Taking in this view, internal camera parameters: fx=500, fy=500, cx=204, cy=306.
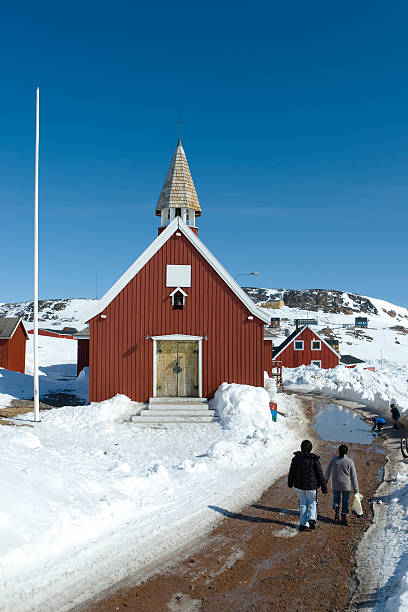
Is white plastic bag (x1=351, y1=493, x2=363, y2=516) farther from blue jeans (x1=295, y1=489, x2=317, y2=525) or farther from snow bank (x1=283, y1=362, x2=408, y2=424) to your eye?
snow bank (x1=283, y1=362, x2=408, y2=424)

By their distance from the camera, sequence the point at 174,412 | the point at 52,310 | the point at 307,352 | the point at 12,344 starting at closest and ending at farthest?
the point at 174,412
the point at 12,344
the point at 307,352
the point at 52,310

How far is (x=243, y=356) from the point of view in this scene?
20.4m

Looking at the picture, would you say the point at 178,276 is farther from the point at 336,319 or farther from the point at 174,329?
the point at 336,319

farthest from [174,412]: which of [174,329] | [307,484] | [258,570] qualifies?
[258,570]

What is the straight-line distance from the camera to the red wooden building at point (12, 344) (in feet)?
114

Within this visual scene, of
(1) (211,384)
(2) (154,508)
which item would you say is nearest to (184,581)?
(2) (154,508)

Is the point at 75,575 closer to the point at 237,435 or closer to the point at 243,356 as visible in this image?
the point at 237,435

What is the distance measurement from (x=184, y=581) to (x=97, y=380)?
46.4 ft

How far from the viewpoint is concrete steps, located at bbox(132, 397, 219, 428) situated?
1822 centimetres

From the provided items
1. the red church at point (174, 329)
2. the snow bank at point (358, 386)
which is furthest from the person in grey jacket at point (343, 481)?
the snow bank at point (358, 386)

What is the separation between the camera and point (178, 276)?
2056 cm

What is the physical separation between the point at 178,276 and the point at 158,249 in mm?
1391

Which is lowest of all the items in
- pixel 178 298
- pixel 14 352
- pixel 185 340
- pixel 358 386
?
pixel 358 386

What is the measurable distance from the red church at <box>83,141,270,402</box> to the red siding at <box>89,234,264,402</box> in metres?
0.04
